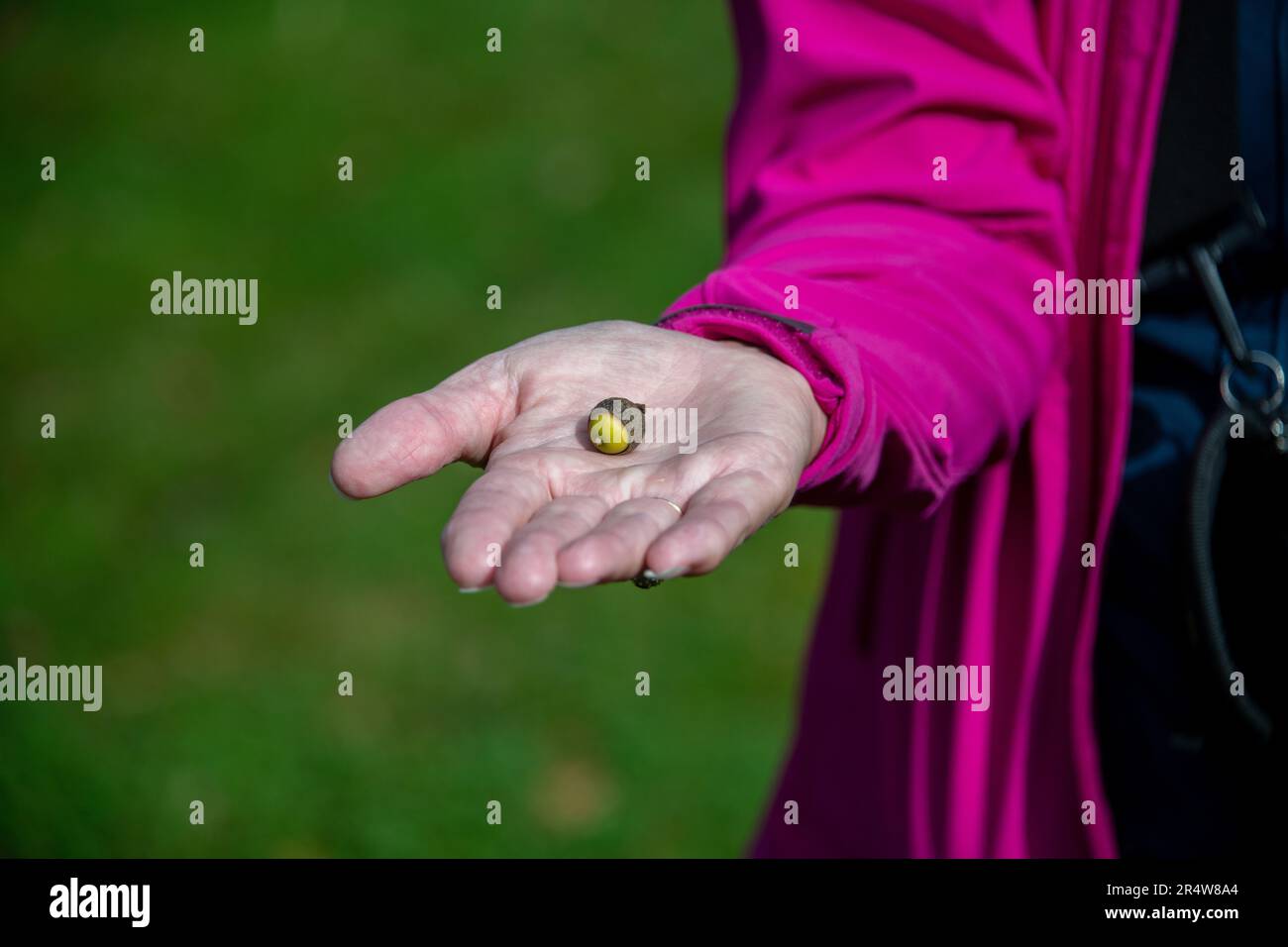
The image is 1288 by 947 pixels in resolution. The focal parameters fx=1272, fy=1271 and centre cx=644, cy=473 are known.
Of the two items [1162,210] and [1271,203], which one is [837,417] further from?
[1271,203]

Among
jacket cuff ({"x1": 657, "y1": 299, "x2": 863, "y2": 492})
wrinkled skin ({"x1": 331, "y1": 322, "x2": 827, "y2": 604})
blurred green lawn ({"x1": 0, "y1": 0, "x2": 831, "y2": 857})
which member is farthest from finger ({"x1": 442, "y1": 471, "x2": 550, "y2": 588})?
blurred green lawn ({"x1": 0, "y1": 0, "x2": 831, "y2": 857})

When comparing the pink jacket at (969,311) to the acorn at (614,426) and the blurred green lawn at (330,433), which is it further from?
the blurred green lawn at (330,433)

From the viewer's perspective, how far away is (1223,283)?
1773 mm

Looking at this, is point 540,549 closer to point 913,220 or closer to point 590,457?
point 590,457

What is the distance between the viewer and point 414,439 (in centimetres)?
147

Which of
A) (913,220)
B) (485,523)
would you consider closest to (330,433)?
(913,220)

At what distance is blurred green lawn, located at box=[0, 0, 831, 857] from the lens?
12.4ft

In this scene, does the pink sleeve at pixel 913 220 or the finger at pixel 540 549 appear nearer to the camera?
the finger at pixel 540 549

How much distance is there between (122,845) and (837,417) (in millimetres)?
2744

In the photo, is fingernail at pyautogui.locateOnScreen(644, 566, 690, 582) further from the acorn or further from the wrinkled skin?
the acorn

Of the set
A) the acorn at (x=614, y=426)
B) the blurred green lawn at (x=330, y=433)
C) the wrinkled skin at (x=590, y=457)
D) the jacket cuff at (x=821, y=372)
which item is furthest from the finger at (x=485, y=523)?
the blurred green lawn at (x=330, y=433)

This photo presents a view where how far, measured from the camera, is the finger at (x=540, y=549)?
1.24 meters
